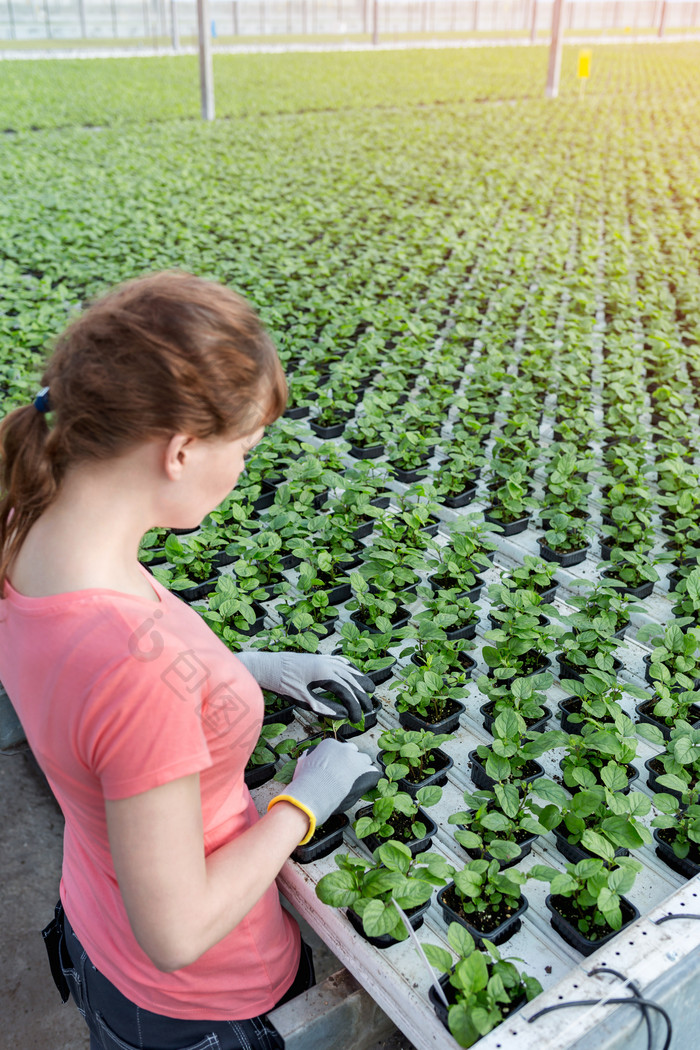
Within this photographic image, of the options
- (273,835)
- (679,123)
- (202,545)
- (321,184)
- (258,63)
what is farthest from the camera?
(258,63)

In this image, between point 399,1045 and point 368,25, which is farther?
point 368,25

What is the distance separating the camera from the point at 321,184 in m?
8.73

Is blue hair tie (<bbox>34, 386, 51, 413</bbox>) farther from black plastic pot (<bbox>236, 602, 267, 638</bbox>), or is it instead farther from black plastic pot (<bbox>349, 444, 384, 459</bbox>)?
black plastic pot (<bbox>349, 444, 384, 459</bbox>)

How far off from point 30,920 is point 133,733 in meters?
1.81

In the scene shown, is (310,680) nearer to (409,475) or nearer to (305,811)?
(305,811)

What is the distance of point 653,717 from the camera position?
214 cm

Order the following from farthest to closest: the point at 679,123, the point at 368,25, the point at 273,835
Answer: the point at 368,25, the point at 679,123, the point at 273,835

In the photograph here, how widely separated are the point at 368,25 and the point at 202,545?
181 feet

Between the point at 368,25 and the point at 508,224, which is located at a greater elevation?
the point at 368,25

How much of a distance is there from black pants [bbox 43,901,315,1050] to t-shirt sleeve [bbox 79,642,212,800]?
1.91 feet

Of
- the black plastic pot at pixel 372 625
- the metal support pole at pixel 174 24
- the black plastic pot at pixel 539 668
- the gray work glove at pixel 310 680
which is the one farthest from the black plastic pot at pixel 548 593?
the metal support pole at pixel 174 24

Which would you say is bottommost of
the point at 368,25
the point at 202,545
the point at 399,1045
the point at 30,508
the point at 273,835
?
the point at 399,1045

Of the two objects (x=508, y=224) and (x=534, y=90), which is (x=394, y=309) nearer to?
(x=508, y=224)

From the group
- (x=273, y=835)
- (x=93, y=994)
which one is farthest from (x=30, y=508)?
(x=93, y=994)
